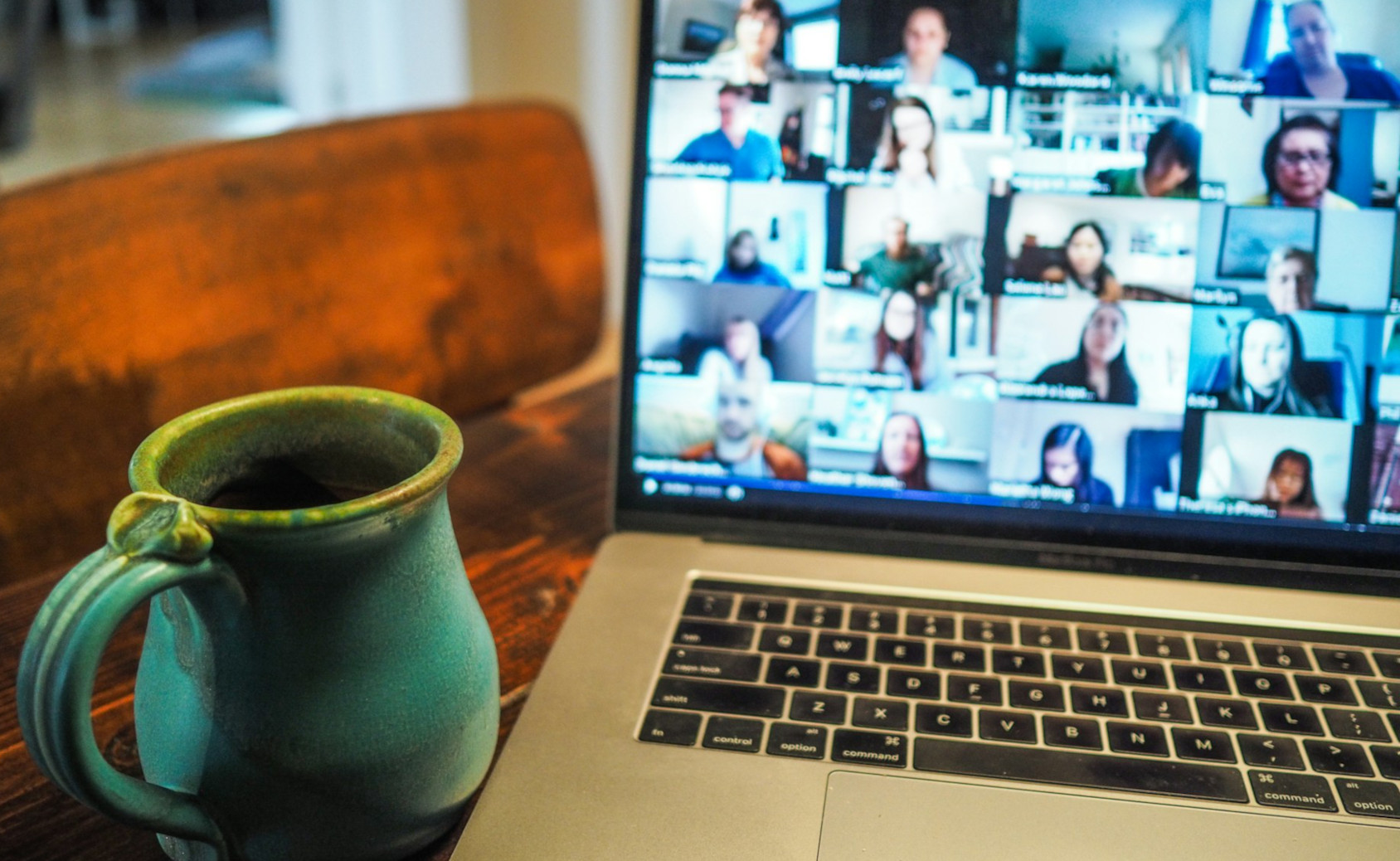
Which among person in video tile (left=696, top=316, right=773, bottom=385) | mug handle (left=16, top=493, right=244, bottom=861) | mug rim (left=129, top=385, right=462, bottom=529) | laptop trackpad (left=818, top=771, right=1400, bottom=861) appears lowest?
laptop trackpad (left=818, top=771, right=1400, bottom=861)

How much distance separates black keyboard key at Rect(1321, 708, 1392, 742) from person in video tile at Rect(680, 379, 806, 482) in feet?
0.80

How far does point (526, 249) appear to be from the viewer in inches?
43.4

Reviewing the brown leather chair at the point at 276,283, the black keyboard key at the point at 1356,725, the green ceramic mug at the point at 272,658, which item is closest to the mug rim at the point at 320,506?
the green ceramic mug at the point at 272,658

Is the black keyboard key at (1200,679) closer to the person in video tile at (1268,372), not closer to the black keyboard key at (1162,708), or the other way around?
the black keyboard key at (1162,708)

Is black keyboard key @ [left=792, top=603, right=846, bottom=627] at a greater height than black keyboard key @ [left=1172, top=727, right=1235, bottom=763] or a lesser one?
greater

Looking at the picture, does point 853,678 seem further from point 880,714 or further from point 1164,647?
point 1164,647

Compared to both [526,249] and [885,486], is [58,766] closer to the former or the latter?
[885,486]

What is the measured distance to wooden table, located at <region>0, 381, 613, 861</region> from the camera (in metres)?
0.41

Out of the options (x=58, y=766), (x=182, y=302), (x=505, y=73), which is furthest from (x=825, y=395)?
(x=505, y=73)

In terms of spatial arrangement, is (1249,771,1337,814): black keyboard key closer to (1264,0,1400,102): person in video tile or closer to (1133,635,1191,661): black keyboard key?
(1133,635,1191,661): black keyboard key

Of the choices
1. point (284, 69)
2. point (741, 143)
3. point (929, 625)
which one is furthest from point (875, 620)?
point (284, 69)

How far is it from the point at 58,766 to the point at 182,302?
643 millimetres

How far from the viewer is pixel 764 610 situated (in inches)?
19.8

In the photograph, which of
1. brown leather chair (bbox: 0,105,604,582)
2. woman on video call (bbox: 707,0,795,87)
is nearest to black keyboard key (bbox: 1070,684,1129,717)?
woman on video call (bbox: 707,0,795,87)
